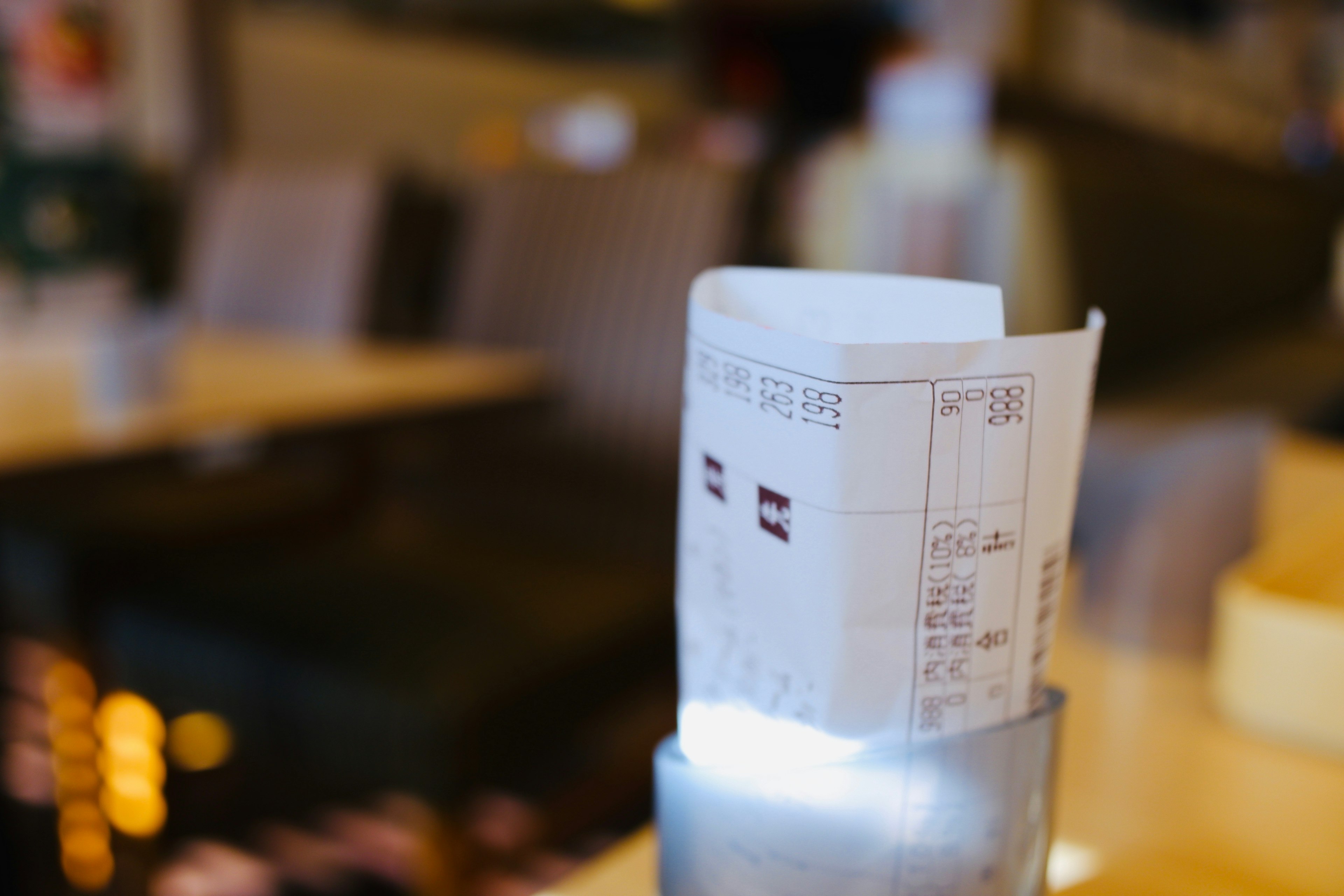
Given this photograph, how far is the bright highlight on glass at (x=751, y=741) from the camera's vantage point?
0.27m

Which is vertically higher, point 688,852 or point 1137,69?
point 1137,69

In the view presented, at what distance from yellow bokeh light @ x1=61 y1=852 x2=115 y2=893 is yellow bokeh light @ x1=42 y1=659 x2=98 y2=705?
19cm

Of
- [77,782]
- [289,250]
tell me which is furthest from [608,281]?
[77,782]

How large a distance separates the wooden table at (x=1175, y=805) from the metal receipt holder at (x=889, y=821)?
0.07 meters

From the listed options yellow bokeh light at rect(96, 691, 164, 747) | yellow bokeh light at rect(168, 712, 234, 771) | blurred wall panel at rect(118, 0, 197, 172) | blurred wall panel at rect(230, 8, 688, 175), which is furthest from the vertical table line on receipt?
blurred wall panel at rect(230, 8, 688, 175)

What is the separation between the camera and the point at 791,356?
248 millimetres

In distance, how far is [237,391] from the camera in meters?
1.14

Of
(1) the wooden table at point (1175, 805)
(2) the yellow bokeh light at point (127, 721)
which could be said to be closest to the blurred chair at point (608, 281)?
(2) the yellow bokeh light at point (127, 721)

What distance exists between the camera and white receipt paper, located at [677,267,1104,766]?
0.25 m

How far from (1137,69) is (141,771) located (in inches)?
212

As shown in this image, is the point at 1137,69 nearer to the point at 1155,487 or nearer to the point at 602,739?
the point at 602,739

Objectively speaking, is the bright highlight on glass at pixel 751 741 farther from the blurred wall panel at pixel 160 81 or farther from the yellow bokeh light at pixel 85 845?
the blurred wall panel at pixel 160 81

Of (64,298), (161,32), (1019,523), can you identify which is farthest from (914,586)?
(161,32)

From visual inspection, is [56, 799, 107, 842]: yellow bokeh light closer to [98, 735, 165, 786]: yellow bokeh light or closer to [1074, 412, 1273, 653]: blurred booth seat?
[98, 735, 165, 786]: yellow bokeh light
